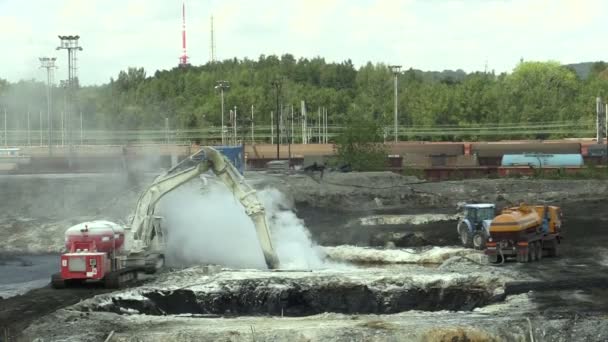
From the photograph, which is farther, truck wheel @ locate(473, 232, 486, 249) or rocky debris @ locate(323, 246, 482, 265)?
truck wheel @ locate(473, 232, 486, 249)

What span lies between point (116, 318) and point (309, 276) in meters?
9.25

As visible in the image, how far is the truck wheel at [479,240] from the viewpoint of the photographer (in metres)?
45.0

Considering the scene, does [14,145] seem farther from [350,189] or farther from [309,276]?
[309,276]

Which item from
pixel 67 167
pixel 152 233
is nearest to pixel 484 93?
pixel 67 167

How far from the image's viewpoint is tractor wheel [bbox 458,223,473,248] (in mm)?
46375

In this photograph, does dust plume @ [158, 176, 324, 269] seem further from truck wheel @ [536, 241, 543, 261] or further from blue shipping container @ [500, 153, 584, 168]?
blue shipping container @ [500, 153, 584, 168]

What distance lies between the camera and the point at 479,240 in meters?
45.3

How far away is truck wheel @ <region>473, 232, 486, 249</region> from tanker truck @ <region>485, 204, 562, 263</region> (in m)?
3.18

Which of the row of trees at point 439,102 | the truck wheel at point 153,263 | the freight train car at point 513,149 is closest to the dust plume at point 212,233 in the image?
the truck wheel at point 153,263

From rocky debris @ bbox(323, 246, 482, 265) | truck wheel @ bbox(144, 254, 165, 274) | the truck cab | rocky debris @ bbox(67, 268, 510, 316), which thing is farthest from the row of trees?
rocky debris @ bbox(67, 268, 510, 316)

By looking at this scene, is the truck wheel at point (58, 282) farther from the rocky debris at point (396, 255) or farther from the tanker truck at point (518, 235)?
the tanker truck at point (518, 235)

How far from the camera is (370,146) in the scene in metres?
101

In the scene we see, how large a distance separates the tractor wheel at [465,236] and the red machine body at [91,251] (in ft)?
60.7

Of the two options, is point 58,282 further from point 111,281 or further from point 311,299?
point 311,299
